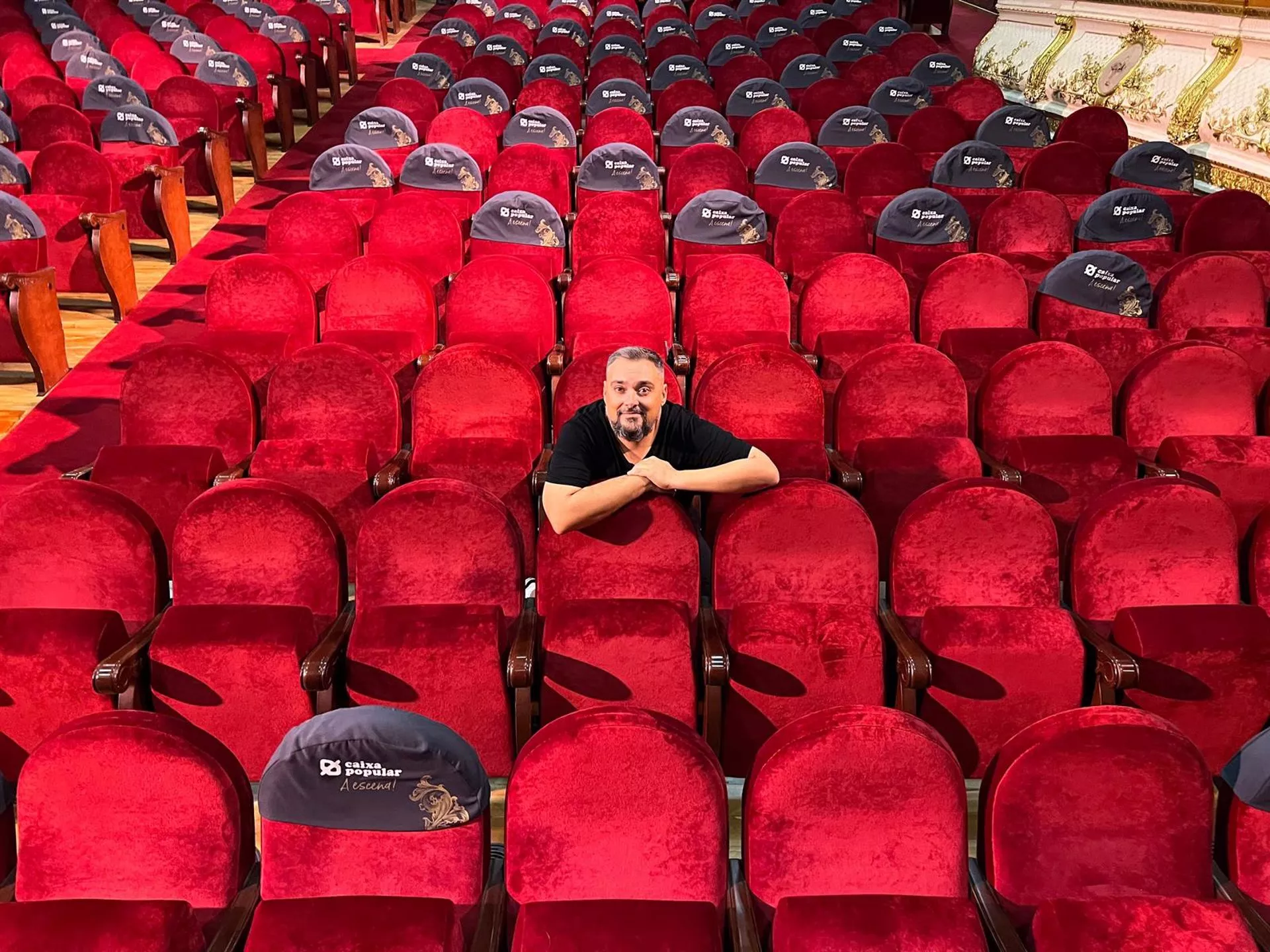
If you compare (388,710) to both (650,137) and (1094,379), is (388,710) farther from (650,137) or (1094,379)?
(650,137)

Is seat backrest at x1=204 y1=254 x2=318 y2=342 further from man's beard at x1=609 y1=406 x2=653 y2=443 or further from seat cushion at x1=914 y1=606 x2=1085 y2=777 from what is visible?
seat cushion at x1=914 y1=606 x2=1085 y2=777

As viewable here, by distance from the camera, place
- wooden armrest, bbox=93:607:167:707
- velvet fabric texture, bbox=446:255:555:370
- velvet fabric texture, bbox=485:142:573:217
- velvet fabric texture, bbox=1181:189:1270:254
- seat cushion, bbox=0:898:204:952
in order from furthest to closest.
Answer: velvet fabric texture, bbox=485:142:573:217 < velvet fabric texture, bbox=1181:189:1270:254 < velvet fabric texture, bbox=446:255:555:370 < wooden armrest, bbox=93:607:167:707 < seat cushion, bbox=0:898:204:952

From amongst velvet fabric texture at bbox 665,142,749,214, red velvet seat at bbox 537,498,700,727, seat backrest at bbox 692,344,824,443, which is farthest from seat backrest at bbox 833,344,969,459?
velvet fabric texture at bbox 665,142,749,214

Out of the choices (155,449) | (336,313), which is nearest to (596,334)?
(336,313)

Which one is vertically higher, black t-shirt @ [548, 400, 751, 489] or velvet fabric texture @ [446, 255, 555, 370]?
black t-shirt @ [548, 400, 751, 489]

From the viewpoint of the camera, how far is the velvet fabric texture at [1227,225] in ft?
4.17

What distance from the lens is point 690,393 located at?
103 centimetres

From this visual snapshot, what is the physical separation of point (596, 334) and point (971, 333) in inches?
13.1

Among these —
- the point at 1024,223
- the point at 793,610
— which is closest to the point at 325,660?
the point at 793,610

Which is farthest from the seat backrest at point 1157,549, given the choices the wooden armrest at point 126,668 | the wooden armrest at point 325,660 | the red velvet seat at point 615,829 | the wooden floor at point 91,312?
the wooden floor at point 91,312

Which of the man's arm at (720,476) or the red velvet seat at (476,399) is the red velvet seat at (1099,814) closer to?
the man's arm at (720,476)

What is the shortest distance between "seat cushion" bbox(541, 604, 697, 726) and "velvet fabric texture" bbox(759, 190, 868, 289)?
677 mm

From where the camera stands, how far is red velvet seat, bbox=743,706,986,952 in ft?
1.63

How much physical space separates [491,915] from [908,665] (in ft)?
0.85
